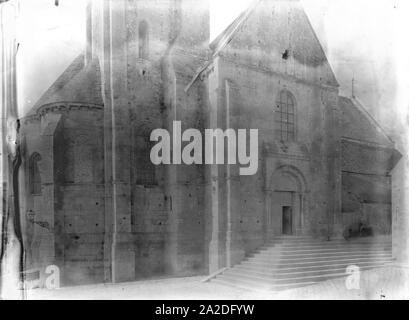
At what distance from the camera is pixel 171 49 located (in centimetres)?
1211

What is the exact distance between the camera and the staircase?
1068 cm

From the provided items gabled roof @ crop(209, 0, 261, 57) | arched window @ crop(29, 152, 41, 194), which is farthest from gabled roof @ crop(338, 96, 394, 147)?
arched window @ crop(29, 152, 41, 194)

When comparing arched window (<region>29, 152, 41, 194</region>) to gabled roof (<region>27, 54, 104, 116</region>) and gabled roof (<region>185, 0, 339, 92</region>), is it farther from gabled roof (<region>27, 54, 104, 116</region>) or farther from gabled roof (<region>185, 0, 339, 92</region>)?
gabled roof (<region>185, 0, 339, 92</region>)

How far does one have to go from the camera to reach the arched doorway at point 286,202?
40.2ft

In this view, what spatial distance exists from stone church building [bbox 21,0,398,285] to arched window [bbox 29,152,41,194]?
0.04 metres

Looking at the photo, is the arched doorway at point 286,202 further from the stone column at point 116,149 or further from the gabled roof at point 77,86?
the gabled roof at point 77,86

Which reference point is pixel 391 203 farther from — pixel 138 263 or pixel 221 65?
pixel 138 263

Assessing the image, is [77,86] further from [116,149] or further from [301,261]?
[301,261]

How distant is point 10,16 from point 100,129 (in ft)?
13.0

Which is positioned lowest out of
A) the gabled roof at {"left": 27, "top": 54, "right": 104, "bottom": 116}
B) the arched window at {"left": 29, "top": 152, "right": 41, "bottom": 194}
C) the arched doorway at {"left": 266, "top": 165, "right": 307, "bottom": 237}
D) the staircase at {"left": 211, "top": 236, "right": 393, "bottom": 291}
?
the staircase at {"left": 211, "top": 236, "right": 393, "bottom": 291}

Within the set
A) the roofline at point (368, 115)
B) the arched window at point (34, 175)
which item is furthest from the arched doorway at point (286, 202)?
the arched window at point (34, 175)

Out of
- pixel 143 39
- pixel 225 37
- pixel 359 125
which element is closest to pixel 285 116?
pixel 359 125

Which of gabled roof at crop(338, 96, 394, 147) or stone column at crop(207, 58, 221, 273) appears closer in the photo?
gabled roof at crop(338, 96, 394, 147)

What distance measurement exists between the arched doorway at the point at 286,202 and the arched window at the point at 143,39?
576cm
